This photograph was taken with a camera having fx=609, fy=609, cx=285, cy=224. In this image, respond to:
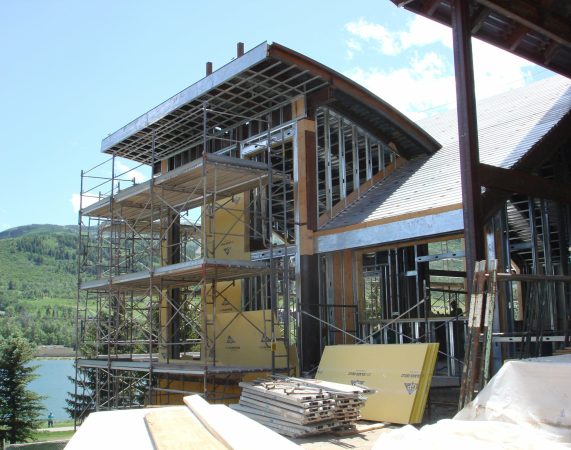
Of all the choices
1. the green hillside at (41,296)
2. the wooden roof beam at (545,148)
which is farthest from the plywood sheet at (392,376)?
the green hillside at (41,296)

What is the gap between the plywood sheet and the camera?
33.0ft

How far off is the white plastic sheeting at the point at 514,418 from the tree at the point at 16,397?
32.2m

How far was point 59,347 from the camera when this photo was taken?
399 ft

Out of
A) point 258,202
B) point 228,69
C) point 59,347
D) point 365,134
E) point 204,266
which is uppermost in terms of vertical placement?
point 228,69

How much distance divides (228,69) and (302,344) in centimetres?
670

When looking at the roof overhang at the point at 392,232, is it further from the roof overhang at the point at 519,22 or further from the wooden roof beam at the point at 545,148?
the roof overhang at the point at 519,22

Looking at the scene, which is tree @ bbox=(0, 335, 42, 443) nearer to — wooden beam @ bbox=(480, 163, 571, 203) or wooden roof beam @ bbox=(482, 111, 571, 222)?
wooden roof beam @ bbox=(482, 111, 571, 222)

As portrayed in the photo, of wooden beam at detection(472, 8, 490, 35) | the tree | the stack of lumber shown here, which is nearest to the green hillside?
the tree

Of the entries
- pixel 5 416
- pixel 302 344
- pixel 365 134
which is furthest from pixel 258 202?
pixel 5 416

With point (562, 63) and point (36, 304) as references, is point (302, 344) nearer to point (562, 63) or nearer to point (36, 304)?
point (562, 63)

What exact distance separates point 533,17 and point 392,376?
6.93m

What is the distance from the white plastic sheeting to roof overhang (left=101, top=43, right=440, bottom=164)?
9.02 meters

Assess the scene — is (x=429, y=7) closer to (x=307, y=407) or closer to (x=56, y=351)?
(x=307, y=407)

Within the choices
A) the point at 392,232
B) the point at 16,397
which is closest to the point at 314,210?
the point at 392,232
